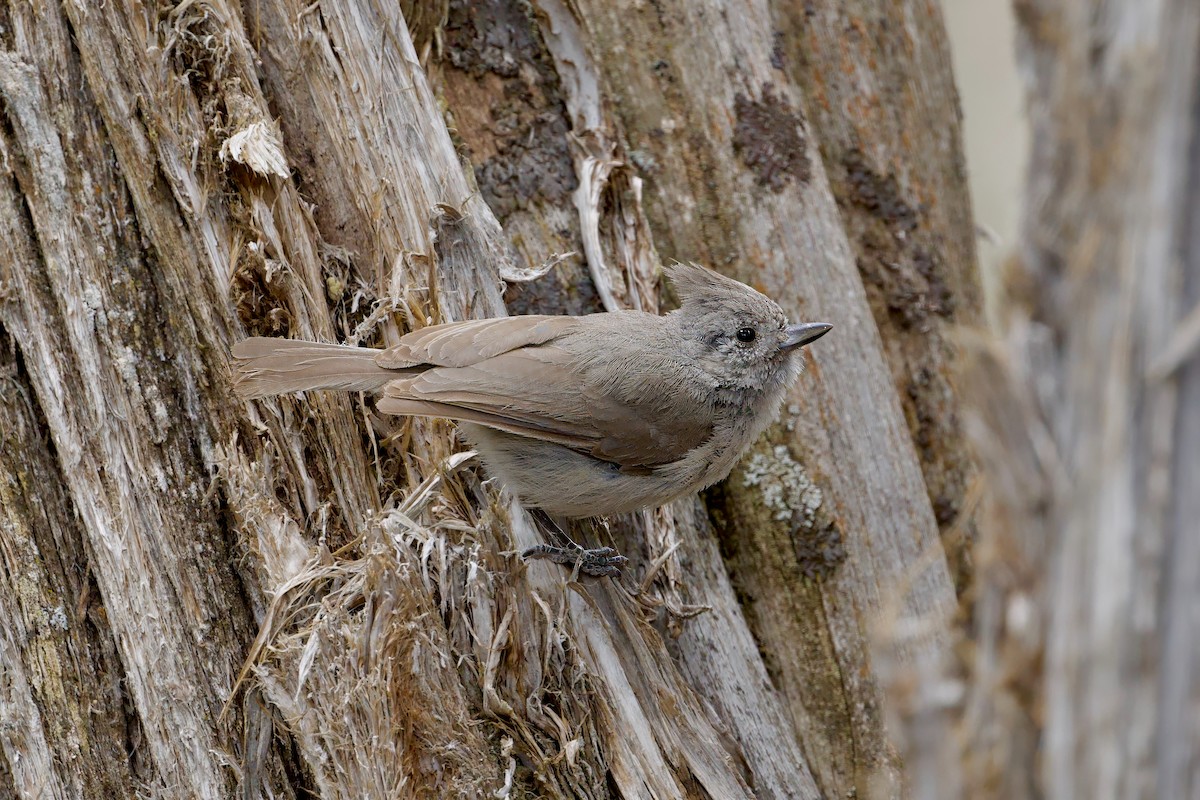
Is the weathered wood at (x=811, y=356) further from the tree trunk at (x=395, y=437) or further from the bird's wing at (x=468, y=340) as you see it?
the bird's wing at (x=468, y=340)

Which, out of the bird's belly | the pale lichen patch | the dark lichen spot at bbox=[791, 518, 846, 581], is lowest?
the dark lichen spot at bbox=[791, 518, 846, 581]

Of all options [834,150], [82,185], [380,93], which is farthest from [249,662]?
[834,150]

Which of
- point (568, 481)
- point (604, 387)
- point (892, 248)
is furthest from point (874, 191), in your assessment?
point (568, 481)

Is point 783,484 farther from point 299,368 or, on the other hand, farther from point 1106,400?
point 1106,400

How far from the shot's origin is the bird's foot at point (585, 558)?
11.3 ft

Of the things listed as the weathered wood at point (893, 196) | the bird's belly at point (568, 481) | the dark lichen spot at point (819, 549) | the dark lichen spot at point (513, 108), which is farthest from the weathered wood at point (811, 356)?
the bird's belly at point (568, 481)

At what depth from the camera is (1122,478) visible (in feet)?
4.19

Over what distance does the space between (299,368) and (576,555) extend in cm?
107

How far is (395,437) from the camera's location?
3.53 metres

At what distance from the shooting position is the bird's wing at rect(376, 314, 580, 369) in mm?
3467

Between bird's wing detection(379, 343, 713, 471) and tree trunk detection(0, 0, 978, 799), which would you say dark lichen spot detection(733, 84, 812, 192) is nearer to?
tree trunk detection(0, 0, 978, 799)

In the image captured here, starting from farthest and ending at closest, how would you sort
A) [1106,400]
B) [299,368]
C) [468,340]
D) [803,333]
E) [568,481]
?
[803,333] < [568,481] < [468,340] < [299,368] < [1106,400]

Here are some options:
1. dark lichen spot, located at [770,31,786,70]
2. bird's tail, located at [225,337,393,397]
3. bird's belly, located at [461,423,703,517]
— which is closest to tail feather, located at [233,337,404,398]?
bird's tail, located at [225,337,393,397]

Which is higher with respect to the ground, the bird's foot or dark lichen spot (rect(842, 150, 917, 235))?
dark lichen spot (rect(842, 150, 917, 235))
